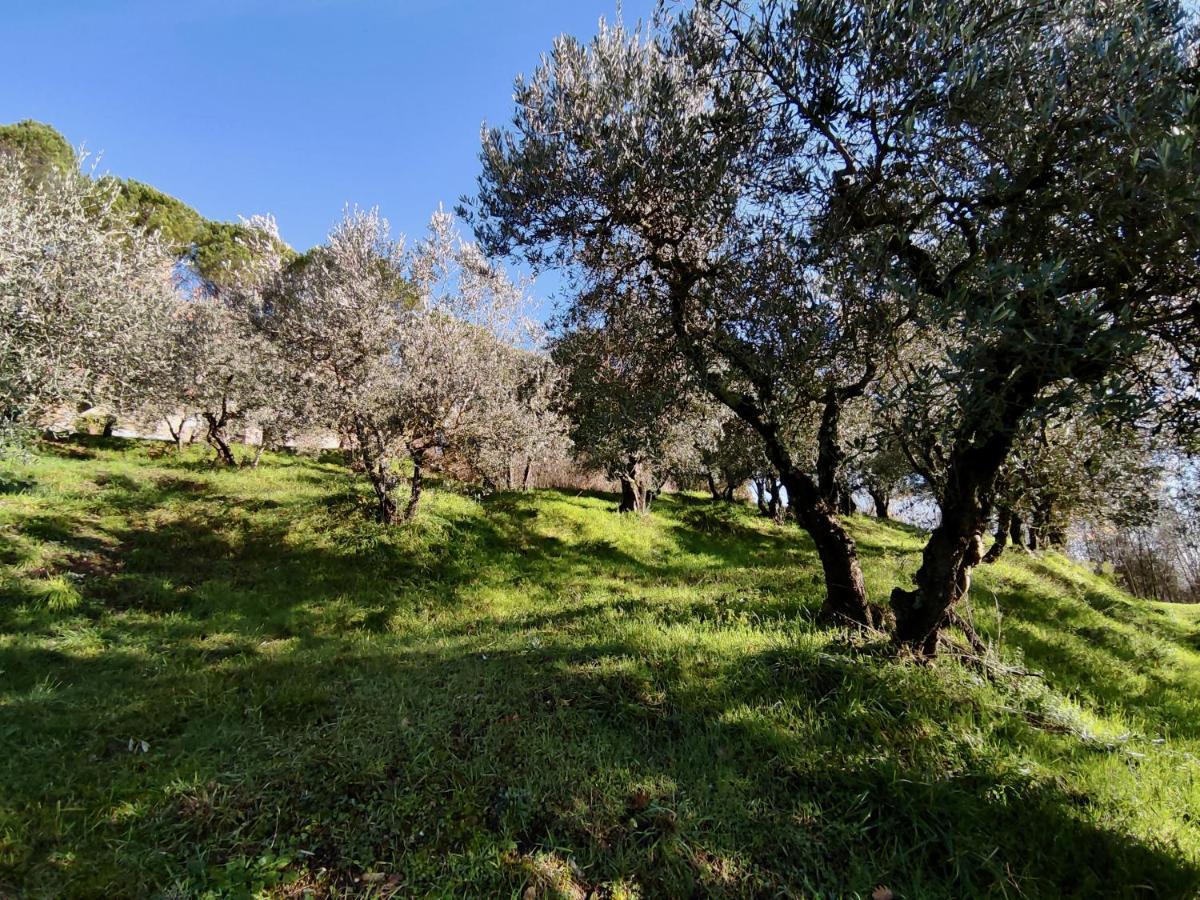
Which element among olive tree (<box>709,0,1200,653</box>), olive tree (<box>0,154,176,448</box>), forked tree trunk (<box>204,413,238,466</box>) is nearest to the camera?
olive tree (<box>709,0,1200,653</box>)

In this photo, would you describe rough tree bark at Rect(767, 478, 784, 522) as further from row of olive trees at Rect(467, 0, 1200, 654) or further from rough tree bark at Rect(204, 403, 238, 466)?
rough tree bark at Rect(204, 403, 238, 466)

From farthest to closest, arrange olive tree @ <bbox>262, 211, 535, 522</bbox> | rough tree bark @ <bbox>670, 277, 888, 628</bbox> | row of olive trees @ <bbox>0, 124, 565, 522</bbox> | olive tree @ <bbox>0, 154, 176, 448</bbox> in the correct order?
1. olive tree @ <bbox>262, 211, 535, 522</bbox>
2. row of olive trees @ <bbox>0, 124, 565, 522</bbox>
3. olive tree @ <bbox>0, 154, 176, 448</bbox>
4. rough tree bark @ <bbox>670, 277, 888, 628</bbox>

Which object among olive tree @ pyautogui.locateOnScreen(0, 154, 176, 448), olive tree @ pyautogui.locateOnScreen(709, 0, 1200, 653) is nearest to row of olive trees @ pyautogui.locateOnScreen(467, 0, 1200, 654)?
olive tree @ pyautogui.locateOnScreen(709, 0, 1200, 653)

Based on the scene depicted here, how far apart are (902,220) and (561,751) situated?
6.83 metres

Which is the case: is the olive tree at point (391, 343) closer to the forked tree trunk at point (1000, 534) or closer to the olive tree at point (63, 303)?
the olive tree at point (63, 303)

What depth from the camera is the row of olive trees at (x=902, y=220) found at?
379 centimetres

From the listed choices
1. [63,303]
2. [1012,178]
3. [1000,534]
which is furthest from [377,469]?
[1000,534]

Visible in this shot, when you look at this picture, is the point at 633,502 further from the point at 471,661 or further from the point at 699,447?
the point at 471,661

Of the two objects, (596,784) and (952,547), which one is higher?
(952,547)

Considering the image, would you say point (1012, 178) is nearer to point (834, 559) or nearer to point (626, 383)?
point (834, 559)

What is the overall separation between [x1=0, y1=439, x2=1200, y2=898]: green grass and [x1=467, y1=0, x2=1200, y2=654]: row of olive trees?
6.57 ft

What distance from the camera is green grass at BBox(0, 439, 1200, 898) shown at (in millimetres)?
3676

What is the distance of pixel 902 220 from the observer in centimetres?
557

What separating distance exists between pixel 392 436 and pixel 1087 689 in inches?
579
